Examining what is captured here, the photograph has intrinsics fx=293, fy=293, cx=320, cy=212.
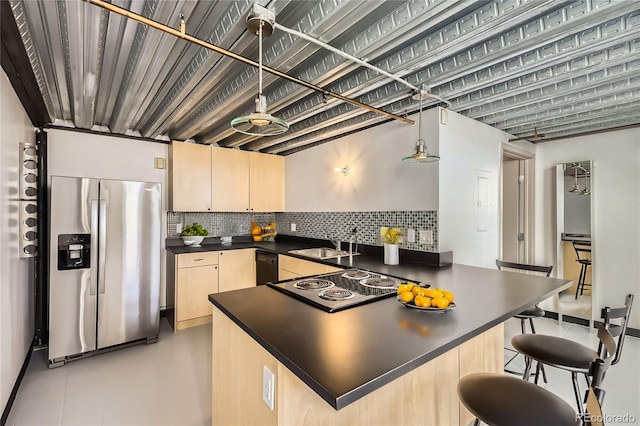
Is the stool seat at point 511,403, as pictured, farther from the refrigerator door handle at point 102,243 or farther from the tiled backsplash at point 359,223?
the refrigerator door handle at point 102,243

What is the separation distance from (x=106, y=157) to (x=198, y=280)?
1872mm

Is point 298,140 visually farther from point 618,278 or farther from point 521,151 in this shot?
point 618,278

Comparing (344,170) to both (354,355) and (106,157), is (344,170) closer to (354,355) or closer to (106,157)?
(354,355)

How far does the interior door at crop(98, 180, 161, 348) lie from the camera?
2.81 metres

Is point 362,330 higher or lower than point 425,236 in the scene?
lower

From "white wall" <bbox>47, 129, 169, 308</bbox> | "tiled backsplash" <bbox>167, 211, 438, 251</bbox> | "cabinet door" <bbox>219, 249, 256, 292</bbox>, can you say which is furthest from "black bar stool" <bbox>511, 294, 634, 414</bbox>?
"white wall" <bbox>47, 129, 169, 308</bbox>

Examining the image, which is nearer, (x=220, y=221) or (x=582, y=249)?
(x=582, y=249)

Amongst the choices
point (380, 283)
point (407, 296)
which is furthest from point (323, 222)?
point (407, 296)

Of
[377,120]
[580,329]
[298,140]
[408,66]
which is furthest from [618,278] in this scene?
[298,140]

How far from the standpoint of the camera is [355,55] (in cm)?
171

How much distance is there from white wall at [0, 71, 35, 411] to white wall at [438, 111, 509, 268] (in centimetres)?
314

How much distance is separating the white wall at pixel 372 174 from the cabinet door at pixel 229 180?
2.52 feet

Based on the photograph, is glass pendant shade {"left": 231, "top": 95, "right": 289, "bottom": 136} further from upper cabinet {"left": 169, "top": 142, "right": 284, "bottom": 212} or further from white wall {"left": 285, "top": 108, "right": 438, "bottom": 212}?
upper cabinet {"left": 169, "top": 142, "right": 284, "bottom": 212}

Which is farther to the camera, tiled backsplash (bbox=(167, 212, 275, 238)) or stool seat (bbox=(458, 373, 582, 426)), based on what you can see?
tiled backsplash (bbox=(167, 212, 275, 238))
